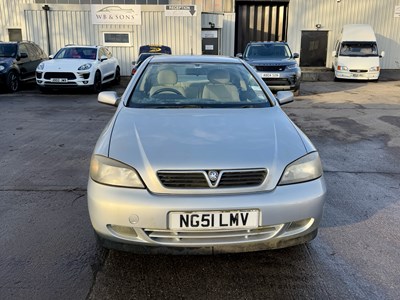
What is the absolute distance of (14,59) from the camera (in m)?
13.2

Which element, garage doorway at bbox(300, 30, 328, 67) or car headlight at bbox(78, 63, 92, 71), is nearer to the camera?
car headlight at bbox(78, 63, 92, 71)

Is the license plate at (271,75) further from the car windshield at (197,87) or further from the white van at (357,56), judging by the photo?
the car windshield at (197,87)

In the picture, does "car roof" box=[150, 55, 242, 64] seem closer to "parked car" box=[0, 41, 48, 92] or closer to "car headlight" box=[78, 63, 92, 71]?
"car headlight" box=[78, 63, 92, 71]

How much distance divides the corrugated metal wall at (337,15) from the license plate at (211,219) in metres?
21.0

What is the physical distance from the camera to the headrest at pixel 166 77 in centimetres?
413

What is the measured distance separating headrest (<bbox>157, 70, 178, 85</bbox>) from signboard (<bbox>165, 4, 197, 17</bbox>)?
1463 centimetres

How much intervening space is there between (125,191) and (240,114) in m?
1.36

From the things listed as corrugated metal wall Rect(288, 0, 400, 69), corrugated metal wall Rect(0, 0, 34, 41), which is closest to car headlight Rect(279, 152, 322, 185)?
corrugated metal wall Rect(288, 0, 400, 69)

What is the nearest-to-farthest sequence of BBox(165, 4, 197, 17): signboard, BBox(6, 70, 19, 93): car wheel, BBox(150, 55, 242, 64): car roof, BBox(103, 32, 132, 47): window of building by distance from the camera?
1. BBox(150, 55, 242, 64): car roof
2. BBox(6, 70, 19, 93): car wheel
3. BBox(165, 4, 197, 17): signboard
4. BBox(103, 32, 132, 47): window of building

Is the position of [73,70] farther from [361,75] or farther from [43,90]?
[361,75]

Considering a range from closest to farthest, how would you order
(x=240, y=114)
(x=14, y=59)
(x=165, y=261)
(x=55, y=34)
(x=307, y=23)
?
(x=165, y=261), (x=240, y=114), (x=14, y=59), (x=55, y=34), (x=307, y=23)

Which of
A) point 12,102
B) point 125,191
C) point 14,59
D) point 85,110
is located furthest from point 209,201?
point 14,59

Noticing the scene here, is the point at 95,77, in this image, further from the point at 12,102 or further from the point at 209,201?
the point at 209,201

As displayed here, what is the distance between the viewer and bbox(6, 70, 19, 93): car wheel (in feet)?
42.1
